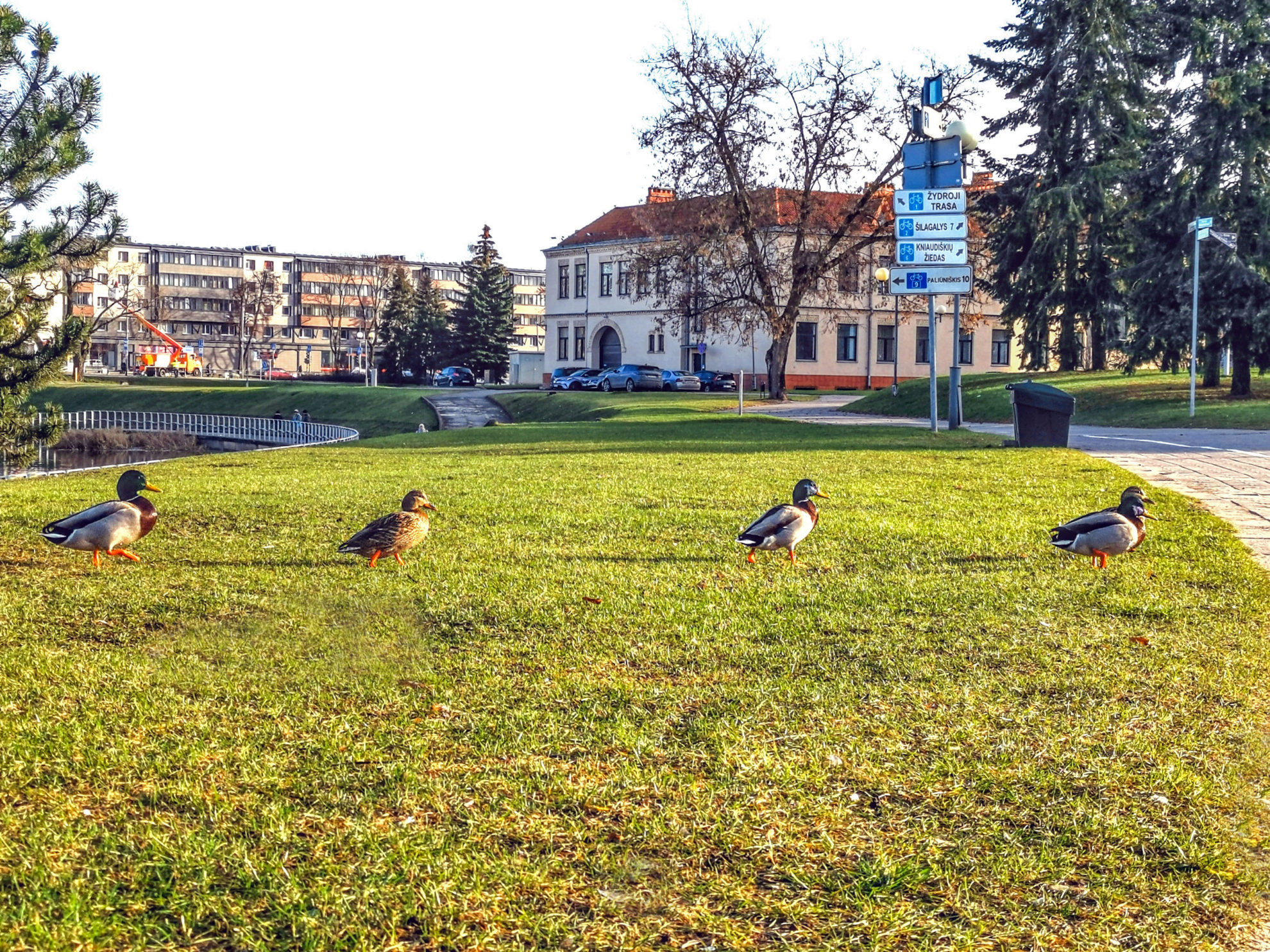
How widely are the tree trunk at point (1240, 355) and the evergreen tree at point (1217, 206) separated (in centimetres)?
2

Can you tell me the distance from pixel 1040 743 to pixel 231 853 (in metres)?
2.70

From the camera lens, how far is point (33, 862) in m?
3.19

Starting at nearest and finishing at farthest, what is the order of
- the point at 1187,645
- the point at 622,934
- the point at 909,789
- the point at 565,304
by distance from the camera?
the point at 622,934
the point at 909,789
the point at 1187,645
the point at 565,304

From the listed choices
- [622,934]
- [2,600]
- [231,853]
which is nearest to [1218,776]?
[622,934]

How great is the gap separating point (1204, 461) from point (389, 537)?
485 inches

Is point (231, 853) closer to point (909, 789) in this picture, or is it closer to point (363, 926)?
point (363, 926)

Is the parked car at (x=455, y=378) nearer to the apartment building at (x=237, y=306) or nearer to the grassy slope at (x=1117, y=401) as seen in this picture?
the apartment building at (x=237, y=306)

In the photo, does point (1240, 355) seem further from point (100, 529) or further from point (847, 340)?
point (847, 340)

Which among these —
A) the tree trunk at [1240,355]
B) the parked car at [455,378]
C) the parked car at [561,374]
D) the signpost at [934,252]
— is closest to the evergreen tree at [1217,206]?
the tree trunk at [1240,355]

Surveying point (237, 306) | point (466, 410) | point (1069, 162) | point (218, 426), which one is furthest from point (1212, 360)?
point (237, 306)

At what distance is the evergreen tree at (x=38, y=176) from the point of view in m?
18.1

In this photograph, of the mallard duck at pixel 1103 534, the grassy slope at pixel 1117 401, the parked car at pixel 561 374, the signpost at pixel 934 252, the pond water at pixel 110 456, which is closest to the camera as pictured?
the mallard duck at pixel 1103 534

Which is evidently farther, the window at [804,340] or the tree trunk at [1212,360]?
the window at [804,340]

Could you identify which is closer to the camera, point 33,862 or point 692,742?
point 33,862
